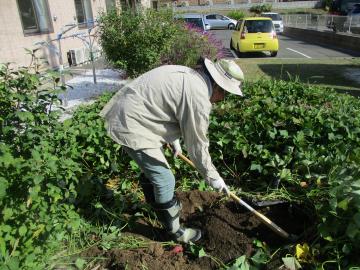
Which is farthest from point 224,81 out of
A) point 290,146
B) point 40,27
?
point 40,27

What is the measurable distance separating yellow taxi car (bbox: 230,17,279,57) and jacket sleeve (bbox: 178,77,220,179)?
42.4 ft

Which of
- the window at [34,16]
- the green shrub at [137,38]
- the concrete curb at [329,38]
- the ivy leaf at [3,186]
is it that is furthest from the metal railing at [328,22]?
the ivy leaf at [3,186]

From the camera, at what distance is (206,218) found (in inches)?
119

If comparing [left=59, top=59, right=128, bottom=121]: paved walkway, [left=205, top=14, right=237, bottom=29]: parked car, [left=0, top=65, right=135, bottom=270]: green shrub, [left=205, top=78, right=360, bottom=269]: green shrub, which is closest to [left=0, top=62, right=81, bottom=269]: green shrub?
[left=0, top=65, right=135, bottom=270]: green shrub

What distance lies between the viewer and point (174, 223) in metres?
2.79

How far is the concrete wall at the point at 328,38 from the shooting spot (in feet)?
53.3

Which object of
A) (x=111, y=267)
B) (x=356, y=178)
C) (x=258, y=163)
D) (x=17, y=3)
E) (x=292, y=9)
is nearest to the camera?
(x=356, y=178)

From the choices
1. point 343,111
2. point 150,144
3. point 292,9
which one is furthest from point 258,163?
point 292,9

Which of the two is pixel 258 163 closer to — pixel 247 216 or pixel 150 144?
pixel 247 216

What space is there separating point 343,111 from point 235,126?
1084 millimetres

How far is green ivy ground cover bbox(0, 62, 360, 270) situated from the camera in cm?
212

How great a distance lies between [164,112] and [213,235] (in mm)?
1111

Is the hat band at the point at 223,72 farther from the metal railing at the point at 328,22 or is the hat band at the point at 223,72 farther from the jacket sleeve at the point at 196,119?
the metal railing at the point at 328,22

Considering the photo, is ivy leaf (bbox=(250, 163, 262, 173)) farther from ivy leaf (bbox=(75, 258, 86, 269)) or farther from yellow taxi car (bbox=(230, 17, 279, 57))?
yellow taxi car (bbox=(230, 17, 279, 57))
